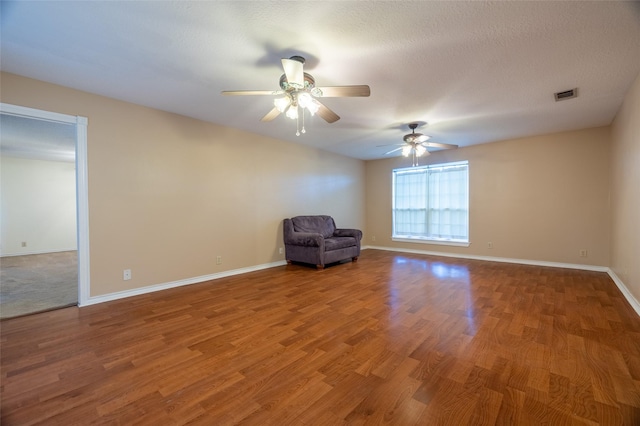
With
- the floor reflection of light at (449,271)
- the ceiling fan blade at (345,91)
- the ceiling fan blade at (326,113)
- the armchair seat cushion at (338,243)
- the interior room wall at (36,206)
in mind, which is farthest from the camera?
the interior room wall at (36,206)

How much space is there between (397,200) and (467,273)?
2.99m

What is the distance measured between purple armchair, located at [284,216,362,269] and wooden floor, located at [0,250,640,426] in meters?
1.39

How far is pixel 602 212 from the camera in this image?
4523 mm

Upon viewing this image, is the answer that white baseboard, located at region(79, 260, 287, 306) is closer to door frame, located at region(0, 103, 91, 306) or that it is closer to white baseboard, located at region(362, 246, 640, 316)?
door frame, located at region(0, 103, 91, 306)

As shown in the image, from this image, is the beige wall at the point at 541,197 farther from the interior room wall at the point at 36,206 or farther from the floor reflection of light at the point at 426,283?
the interior room wall at the point at 36,206

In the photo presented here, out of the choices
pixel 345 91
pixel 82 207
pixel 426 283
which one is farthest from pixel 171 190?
pixel 426 283

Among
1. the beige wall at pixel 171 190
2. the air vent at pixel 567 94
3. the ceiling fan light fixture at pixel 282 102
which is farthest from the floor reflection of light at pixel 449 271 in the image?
the ceiling fan light fixture at pixel 282 102

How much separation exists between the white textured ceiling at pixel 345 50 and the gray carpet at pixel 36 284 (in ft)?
8.40

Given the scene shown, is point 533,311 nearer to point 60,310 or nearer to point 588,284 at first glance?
point 588,284

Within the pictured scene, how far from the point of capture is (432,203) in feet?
21.4

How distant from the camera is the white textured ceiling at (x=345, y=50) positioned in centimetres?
188

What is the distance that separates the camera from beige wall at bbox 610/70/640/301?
283 centimetres

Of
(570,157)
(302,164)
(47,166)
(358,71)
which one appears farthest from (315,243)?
(47,166)

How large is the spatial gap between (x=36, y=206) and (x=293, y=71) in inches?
332
